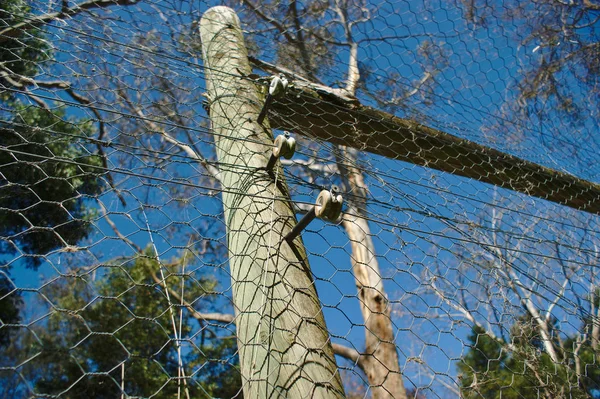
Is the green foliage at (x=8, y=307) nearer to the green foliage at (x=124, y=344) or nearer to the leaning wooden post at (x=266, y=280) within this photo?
the green foliage at (x=124, y=344)

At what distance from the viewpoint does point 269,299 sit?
664 mm

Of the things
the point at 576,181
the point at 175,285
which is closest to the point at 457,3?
the point at 576,181

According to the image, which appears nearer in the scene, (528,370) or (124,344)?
(528,370)

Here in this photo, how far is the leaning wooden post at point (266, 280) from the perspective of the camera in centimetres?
61

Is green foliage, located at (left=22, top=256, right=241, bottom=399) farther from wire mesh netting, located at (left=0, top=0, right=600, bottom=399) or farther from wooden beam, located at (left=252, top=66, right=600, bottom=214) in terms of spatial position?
wooden beam, located at (left=252, top=66, right=600, bottom=214)

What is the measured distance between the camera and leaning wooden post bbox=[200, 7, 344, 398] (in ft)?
2.02

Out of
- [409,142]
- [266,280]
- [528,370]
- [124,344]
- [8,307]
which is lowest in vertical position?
[124,344]

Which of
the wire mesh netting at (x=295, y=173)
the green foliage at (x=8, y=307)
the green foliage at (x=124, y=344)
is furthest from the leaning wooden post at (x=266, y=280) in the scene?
the green foliage at (x=124, y=344)

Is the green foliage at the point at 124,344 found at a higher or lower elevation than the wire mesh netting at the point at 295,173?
lower

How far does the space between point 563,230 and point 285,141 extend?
117 centimetres

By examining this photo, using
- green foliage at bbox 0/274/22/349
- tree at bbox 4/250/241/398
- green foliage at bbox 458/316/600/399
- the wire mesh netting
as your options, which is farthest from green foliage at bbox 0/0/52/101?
tree at bbox 4/250/241/398

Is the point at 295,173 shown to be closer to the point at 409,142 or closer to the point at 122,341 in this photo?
the point at 409,142

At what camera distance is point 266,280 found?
677mm

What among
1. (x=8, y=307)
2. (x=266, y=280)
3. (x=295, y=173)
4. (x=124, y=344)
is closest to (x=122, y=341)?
(x=124, y=344)
